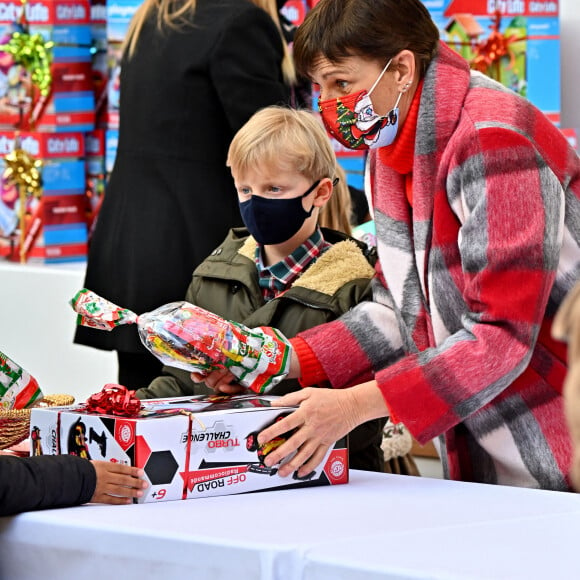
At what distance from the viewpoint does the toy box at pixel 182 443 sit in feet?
4.70

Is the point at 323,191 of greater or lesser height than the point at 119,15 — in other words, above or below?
below

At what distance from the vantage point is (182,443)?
1444mm

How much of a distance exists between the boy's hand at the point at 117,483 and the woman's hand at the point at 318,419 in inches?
7.9

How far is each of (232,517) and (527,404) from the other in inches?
19.3

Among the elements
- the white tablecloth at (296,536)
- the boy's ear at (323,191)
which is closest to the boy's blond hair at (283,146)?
the boy's ear at (323,191)

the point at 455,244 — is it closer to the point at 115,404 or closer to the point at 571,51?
the point at 115,404

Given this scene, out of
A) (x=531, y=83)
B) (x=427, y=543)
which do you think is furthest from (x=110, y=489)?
(x=531, y=83)

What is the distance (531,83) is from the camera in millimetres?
2941

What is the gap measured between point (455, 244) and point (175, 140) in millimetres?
1160

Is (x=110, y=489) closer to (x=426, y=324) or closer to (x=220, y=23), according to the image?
(x=426, y=324)

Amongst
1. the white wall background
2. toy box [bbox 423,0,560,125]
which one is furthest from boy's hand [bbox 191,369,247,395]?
the white wall background

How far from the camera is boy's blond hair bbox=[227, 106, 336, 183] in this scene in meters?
2.00

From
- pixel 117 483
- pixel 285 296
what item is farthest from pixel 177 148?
pixel 117 483

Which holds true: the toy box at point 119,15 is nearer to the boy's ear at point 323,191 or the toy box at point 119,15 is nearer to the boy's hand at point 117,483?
the boy's ear at point 323,191
